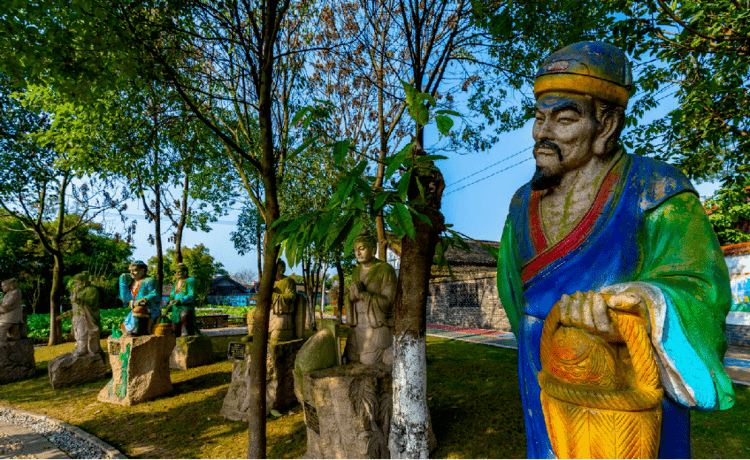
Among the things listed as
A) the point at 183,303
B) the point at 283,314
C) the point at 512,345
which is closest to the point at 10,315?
the point at 183,303

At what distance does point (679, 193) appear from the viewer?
4.35 feet

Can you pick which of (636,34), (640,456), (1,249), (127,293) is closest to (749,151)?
(636,34)

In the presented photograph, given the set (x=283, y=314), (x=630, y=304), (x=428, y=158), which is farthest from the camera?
(x=283, y=314)

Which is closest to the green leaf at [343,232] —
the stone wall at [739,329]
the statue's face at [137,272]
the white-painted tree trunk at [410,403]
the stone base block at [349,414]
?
the white-painted tree trunk at [410,403]

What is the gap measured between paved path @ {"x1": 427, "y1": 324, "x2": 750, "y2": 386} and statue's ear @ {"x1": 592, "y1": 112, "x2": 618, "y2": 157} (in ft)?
20.5

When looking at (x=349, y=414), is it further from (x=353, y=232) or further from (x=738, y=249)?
(x=738, y=249)

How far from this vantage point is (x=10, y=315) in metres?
9.54

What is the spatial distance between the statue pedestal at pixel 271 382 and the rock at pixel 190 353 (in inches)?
138

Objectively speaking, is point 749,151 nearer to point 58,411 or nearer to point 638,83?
point 638,83

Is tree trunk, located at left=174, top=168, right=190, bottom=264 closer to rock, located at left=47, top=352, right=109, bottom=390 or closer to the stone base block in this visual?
rock, located at left=47, top=352, right=109, bottom=390

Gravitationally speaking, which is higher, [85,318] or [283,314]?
[283,314]

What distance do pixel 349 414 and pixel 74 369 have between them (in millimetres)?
7464

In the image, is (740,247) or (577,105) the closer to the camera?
(577,105)

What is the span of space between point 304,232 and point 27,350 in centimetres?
1115
